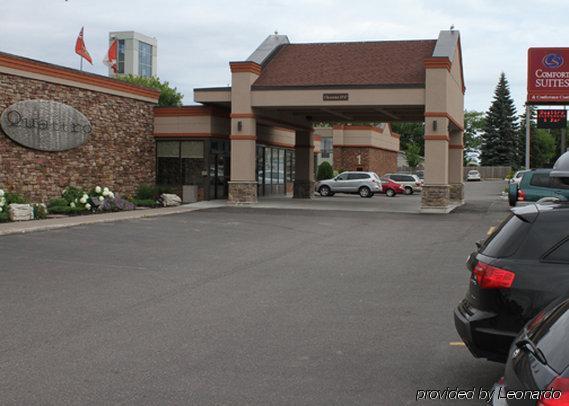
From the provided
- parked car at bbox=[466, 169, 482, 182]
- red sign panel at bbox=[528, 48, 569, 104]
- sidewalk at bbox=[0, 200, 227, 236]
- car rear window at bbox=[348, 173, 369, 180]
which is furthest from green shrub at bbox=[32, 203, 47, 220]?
parked car at bbox=[466, 169, 482, 182]

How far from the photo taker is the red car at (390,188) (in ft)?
142

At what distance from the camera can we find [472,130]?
4631 inches

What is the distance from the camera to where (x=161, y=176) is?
103ft

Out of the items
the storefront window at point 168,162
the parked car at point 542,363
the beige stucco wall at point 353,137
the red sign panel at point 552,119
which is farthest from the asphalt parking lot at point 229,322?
the beige stucco wall at point 353,137

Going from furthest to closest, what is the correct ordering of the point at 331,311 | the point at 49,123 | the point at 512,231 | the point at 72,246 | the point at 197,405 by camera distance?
1. the point at 49,123
2. the point at 72,246
3. the point at 331,311
4. the point at 512,231
5. the point at 197,405

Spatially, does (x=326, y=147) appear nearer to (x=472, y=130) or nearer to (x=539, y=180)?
(x=539, y=180)

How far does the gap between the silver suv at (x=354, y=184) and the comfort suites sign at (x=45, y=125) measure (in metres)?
18.4

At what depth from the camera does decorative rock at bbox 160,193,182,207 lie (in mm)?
28484

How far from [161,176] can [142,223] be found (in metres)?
11.6

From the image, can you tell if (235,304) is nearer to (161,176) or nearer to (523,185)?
(523,185)

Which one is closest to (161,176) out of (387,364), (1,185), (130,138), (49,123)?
(130,138)

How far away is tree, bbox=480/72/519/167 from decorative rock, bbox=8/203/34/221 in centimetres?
8068

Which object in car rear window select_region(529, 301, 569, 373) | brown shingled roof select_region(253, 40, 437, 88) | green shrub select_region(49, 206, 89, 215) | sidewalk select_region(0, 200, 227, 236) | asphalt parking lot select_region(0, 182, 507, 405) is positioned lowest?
asphalt parking lot select_region(0, 182, 507, 405)

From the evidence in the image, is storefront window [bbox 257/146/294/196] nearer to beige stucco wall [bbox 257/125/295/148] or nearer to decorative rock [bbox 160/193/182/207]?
beige stucco wall [bbox 257/125/295/148]
